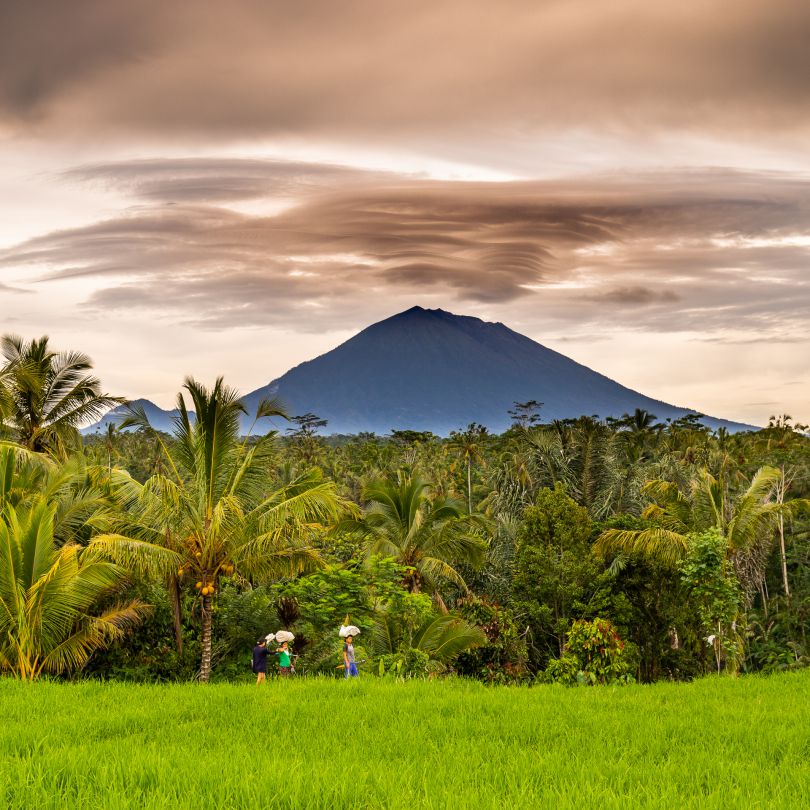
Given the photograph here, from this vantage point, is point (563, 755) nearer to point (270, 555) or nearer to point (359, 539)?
point (270, 555)

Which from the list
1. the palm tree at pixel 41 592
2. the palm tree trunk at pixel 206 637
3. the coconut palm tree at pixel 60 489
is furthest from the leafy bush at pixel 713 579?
the coconut palm tree at pixel 60 489

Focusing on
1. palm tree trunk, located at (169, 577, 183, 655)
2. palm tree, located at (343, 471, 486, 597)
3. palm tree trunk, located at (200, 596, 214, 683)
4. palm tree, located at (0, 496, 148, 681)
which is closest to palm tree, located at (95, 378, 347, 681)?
palm tree trunk, located at (200, 596, 214, 683)

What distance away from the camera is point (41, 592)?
43.8ft

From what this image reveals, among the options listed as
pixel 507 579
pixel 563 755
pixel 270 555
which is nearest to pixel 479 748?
pixel 563 755

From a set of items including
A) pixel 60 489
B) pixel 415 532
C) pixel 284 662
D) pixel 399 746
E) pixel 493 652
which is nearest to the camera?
pixel 399 746

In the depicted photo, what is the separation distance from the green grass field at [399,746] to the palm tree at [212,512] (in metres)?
4.26

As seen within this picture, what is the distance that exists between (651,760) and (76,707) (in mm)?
6564

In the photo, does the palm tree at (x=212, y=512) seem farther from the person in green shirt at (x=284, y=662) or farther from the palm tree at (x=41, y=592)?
the person in green shirt at (x=284, y=662)

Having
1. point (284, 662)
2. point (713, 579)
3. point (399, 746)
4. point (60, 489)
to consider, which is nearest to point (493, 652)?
point (713, 579)

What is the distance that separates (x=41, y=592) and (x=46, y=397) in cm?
892

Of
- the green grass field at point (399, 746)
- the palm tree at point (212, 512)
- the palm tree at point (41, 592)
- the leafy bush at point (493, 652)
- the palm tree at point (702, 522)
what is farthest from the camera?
the palm tree at point (702, 522)

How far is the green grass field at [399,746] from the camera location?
5.83 meters

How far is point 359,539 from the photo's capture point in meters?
24.3

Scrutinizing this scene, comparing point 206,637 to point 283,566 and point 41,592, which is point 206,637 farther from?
point 41,592
